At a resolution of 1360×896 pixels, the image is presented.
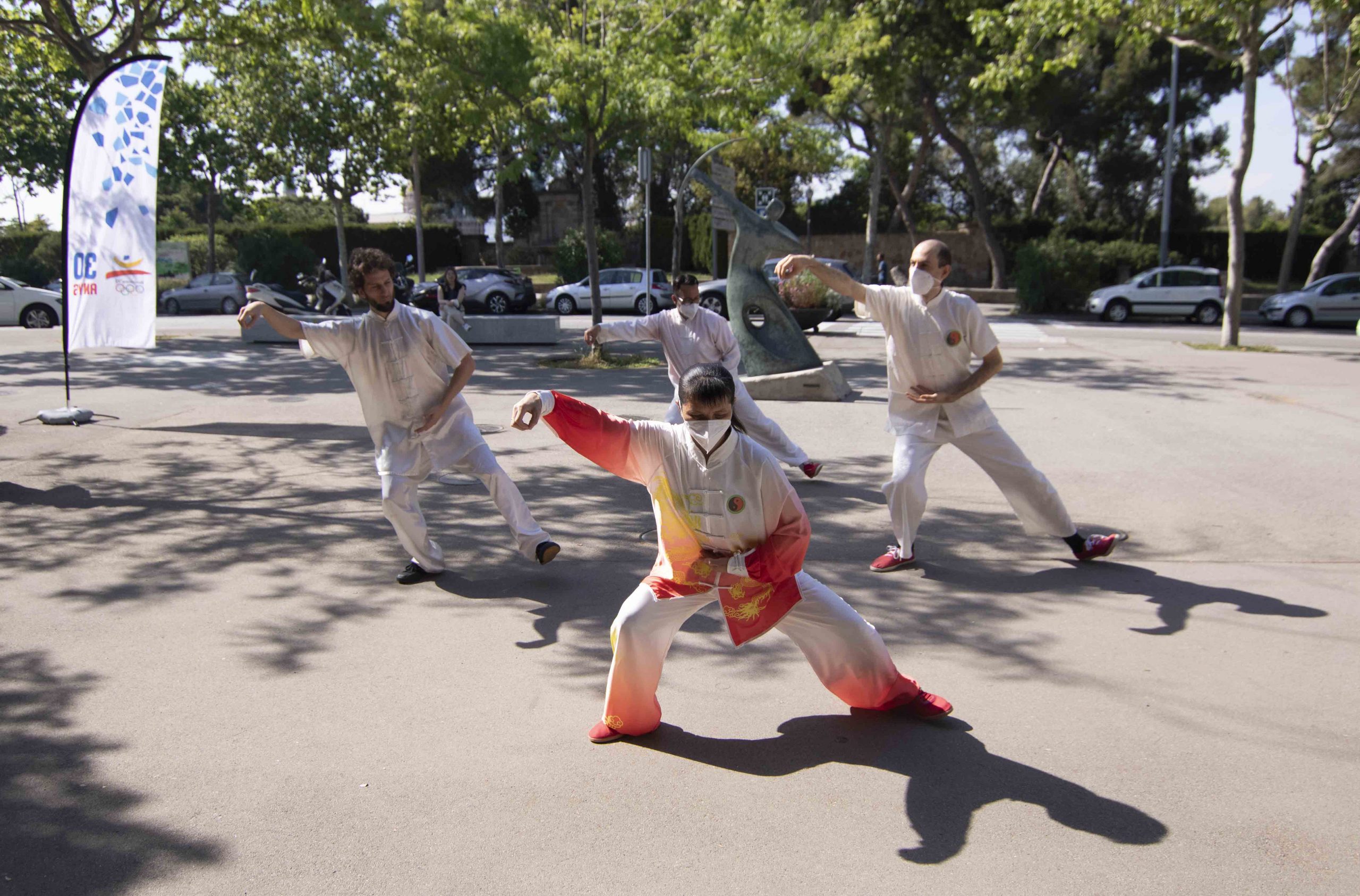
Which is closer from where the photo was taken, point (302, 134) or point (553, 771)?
point (553, 771)

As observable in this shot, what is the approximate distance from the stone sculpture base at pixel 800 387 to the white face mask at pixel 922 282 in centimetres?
634

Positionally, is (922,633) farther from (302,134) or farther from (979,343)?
(302,134)

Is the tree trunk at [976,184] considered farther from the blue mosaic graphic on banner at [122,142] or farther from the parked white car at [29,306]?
the blue mosaic graphic on banner at [122,142]

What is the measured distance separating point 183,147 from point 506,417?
3146 centimetres

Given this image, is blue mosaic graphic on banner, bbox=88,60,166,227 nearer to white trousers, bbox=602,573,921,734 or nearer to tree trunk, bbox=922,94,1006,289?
white trousers, bbox=602,573,921,734

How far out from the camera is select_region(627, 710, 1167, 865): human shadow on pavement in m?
3.12

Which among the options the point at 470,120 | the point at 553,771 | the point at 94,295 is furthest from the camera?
the point at 470,120

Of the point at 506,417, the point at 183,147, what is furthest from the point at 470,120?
the point at 183,147

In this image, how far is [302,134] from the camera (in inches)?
1246

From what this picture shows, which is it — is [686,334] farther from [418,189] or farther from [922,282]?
[418,189]

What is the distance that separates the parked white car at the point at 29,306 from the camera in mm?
24391

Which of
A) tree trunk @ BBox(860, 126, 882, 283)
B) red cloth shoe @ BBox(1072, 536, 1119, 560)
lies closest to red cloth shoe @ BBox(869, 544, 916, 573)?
red cloth shoe @ BBox(1072, 536, 1119, 560)

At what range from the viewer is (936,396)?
546 cm

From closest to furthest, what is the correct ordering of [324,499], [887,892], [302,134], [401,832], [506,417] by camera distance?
[887,892] < [401,832] < [324,499] < [506,417] < [302,134]
